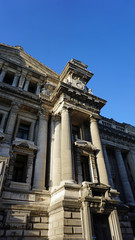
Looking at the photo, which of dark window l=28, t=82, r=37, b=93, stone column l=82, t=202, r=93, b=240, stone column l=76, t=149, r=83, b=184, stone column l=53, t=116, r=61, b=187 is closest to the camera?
stone column l=82, t=202, r=93, b=240

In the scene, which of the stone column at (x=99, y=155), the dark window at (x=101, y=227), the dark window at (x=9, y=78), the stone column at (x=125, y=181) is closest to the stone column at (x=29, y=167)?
the dark window at (x=101, y=227)

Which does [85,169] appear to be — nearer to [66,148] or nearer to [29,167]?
[66,148]

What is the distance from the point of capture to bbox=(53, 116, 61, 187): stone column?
613 inches

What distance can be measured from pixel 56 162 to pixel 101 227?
22.0 ft

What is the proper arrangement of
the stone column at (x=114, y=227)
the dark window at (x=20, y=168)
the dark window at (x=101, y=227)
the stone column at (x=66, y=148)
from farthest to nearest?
the dark window at (x=20, y=168), the stone column at (x=66, y=148), the dark window at (x=101, y=227), the stone column at (x=114, y=227)

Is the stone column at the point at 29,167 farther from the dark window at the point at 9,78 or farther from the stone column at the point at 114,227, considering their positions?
the dark window at the point at 9,78

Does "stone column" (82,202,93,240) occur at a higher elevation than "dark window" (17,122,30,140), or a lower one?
lower

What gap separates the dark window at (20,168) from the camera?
16734 mm

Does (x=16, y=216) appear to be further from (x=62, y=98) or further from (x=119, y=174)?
(x=119, y=174)

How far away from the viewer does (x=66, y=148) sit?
15.8 m

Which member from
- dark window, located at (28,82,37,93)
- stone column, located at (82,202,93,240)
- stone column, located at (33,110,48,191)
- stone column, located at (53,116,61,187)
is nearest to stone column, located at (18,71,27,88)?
dark window, located at (28,82,37,93)

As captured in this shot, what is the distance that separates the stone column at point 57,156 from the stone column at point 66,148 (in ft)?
4.55

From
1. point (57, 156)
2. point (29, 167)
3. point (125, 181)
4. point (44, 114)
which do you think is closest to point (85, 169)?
point (57, 156)

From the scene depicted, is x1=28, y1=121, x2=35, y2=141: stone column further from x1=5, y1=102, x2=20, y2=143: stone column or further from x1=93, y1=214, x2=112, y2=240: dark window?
x1=93, y1=214, x2=112, y2=240: dark window
